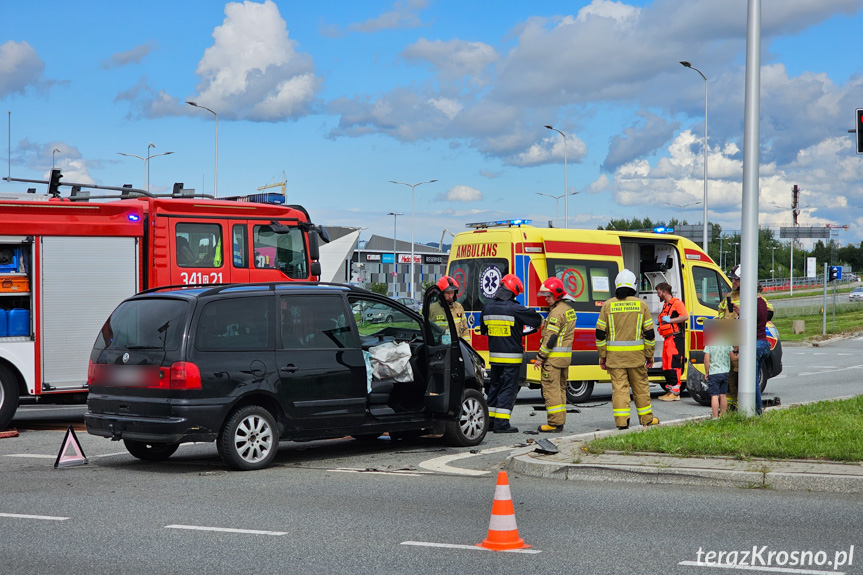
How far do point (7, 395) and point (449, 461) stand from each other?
569 cm

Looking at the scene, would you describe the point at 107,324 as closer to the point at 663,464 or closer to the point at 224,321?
the point at 224,321

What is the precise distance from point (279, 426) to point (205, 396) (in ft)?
2.77

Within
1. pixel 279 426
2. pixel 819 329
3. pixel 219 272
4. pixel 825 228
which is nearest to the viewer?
pixel 279 426

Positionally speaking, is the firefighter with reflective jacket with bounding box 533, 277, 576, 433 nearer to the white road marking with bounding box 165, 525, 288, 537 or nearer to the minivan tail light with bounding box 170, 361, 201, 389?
the minivan tail light with bounding box 170, 361, 201, 389

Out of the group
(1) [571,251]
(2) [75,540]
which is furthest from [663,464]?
(1) [571,251]

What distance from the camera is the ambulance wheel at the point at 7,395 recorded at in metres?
11.9

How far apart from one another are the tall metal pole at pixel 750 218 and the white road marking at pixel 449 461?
274 cm

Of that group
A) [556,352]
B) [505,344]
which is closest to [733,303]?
[556,352]

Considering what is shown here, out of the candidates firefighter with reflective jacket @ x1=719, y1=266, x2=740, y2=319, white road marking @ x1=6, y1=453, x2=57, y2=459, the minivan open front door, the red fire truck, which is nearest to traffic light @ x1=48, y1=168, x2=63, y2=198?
the red fire truck

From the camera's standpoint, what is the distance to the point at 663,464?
8648 mm

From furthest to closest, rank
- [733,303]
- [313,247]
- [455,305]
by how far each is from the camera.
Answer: [313,247] → [455,305] → [733,303]

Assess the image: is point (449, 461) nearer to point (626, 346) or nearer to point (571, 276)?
point (626, 346)

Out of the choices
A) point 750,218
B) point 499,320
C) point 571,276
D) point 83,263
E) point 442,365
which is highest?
point 750,218

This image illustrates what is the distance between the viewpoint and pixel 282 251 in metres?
15.3
